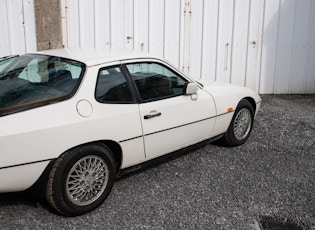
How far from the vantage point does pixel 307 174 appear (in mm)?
4617

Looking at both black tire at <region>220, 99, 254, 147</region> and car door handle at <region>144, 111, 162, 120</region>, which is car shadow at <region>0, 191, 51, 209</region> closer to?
car door handle at <region>144, 111, 162, 120</region>

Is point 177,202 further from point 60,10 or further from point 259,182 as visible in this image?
point 60,10

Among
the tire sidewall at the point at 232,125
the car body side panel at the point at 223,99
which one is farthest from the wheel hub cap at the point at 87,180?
the tire sidewall at the point at 232,125

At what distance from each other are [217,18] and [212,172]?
183 inches

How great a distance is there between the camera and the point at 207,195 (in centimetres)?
399

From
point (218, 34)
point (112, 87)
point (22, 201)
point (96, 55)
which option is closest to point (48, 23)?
point (218, 34)

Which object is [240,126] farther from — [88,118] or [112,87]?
[88,118]

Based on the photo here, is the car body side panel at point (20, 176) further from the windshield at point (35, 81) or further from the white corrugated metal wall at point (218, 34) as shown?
the white corrugated metal wall at point (218, 34)

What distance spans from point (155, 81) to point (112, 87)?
25.7 inches

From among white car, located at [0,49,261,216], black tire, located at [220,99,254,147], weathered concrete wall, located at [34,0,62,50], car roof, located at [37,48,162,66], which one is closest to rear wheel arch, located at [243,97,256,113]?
black tire, located at [220,99,254,147]

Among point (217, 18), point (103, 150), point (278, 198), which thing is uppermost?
point (217, 18)

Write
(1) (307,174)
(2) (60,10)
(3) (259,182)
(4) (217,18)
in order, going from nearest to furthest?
(3) (259,182) < (1) (307,174) < (2) (60,10) < (4) (217,18)

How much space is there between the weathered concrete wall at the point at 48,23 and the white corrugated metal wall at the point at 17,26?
0.54 ft

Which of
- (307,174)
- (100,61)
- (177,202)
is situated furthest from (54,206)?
(307,174)
